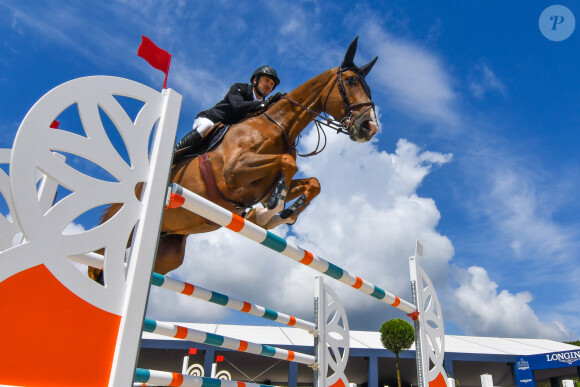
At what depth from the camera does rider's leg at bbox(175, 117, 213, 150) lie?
2488mm

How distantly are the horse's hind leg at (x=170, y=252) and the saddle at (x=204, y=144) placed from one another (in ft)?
1.69

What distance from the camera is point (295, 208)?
2.24 m

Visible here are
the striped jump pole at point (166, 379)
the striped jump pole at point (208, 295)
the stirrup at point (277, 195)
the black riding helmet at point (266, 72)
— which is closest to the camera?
the striped jump pole at point (166, 379)

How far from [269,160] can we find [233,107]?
1.70ft

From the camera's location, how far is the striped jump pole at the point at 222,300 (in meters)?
1.91

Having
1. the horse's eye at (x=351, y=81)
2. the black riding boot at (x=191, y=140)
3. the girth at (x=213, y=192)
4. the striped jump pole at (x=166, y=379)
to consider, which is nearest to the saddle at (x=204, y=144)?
the black riding boot at (x=191, y=140)

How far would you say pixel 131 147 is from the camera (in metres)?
1.12

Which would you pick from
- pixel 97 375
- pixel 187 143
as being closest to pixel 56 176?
pixel 97 375

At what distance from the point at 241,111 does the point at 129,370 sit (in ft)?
5.91

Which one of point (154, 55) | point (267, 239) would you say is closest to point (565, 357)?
point (267, 239)

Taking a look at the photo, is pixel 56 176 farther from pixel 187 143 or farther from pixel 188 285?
pixel 187 143

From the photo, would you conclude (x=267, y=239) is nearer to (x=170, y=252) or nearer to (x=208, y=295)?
(x=208, y=295)

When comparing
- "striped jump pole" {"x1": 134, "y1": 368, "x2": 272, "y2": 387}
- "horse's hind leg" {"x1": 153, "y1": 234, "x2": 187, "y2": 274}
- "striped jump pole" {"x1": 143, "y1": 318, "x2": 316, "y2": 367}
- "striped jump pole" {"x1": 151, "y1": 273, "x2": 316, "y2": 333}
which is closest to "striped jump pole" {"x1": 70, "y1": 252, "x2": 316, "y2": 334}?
"striped jump pole" {"x1": 151, "y1": 273, "x2": 316, "y2": 333}

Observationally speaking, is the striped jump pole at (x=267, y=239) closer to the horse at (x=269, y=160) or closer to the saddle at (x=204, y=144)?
the horse at (x=269, y=160)
